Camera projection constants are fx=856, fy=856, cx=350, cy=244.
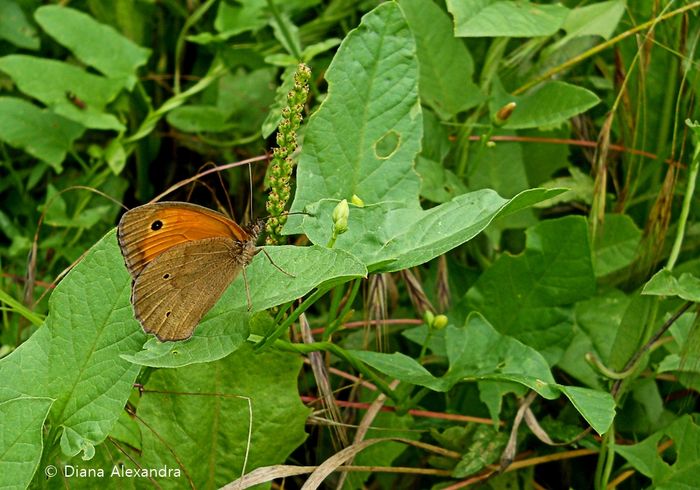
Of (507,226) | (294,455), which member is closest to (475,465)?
(294,455)

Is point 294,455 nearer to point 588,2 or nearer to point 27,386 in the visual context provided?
point 27,386

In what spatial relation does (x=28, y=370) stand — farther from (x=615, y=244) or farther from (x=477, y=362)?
(x=615, y=244)

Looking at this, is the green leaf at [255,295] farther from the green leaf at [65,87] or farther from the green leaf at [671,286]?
the green leaf at [65,87]

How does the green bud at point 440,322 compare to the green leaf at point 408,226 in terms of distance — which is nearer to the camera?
the green leaf at point 408,226

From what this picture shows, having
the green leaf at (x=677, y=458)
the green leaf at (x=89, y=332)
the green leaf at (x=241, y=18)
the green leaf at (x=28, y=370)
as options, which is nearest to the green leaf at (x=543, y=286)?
the green leaf at (x=677, y=458)

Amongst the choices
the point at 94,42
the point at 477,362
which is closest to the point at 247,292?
the point at 477,362

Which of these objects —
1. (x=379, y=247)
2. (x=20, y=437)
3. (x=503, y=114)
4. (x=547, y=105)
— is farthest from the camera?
(x=547, y=105)
